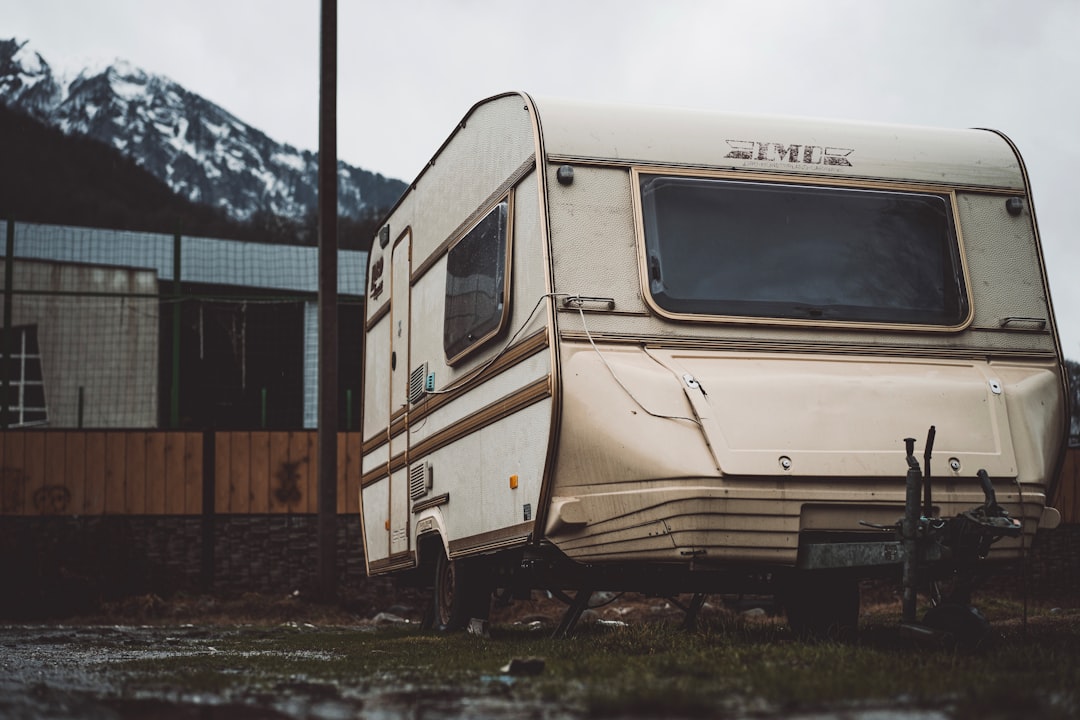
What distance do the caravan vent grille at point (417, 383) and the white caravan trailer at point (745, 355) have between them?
2.77ft

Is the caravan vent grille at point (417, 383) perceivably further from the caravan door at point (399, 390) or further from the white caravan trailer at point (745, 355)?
the white caravan trailer at point (745, 355)

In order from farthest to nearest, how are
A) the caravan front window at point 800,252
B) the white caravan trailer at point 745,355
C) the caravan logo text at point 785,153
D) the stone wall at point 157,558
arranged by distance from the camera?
1. the stone wall at point 157,558
2. the caravan logo text at point 785,153
3. the caravan front window at point 800,252
4. the white caravan trailer at point 745,355

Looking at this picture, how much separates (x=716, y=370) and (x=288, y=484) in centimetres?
981

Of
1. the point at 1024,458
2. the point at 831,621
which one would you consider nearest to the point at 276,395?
the point at 831,621

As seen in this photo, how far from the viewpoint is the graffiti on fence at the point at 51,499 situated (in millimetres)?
15141

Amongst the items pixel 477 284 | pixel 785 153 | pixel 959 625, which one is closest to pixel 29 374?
pixel 477 284

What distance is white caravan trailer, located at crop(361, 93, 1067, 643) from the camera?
6211 mm

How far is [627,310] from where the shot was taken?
6781 millimetres

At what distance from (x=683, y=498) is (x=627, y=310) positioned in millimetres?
1125

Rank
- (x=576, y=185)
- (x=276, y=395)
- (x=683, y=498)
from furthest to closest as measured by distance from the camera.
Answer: (x=276, y=395)
(x=576, y=185)
(x=683, y=498)

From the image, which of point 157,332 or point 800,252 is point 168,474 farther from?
point 800,252

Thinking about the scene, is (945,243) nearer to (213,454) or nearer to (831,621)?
(831,621)

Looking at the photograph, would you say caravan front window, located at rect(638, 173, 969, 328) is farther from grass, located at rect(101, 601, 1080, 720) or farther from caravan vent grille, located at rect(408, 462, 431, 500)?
caravan vent grille, located at rect(408, 462, 431, 500)

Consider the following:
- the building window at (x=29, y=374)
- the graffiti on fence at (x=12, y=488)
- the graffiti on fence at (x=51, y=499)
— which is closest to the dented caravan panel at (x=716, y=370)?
the graffiti on fence at (x=51, y=499)
